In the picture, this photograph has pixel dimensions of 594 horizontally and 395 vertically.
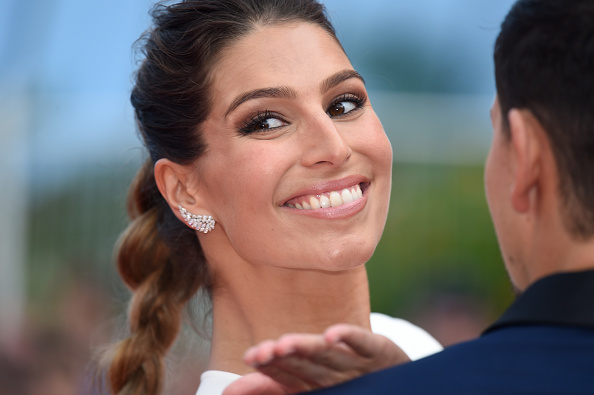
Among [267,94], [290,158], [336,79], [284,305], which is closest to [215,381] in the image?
[284,305]

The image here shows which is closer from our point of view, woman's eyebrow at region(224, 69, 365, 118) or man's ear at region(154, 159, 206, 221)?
woman's eyebrow at region(224, 69, 365, 118)

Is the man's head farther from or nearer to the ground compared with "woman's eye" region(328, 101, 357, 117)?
farther from the ground

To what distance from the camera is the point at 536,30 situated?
136cm

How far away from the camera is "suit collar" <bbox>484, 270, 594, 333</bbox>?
4.05 feet

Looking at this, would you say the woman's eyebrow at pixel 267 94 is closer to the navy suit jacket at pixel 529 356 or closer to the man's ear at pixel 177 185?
the man's ear at pixel 177 185

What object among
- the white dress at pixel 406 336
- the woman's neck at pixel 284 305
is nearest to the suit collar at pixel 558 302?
the woman's neck at pixel 284 305

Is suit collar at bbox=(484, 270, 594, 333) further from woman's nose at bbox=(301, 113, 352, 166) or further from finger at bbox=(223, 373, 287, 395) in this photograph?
woman's nose at bbox=(301, 113, 352, 166)

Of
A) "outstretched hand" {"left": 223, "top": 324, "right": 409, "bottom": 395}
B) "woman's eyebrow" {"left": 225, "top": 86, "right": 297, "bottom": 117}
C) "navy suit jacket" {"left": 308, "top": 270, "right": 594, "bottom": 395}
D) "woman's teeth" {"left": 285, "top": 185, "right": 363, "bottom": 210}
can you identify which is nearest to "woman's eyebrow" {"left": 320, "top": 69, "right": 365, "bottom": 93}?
"woman's eyebrow" {"left": 225, "top": 86, "right": 297, "bottom": 117}

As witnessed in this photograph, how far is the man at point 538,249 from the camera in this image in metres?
1.24

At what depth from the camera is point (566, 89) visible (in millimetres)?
1312

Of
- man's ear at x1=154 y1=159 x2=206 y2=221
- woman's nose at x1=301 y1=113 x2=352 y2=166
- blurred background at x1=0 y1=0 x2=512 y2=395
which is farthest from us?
blurred background at x1=0 y1=0 x2=512 y2=395

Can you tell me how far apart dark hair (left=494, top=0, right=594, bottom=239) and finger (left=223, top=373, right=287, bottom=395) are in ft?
2.09

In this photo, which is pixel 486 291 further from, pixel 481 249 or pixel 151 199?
pixel 151 199

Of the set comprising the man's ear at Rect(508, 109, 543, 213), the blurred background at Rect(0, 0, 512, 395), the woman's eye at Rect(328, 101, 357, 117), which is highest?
the man's ear at Rect(508, 109, 543, 213)
